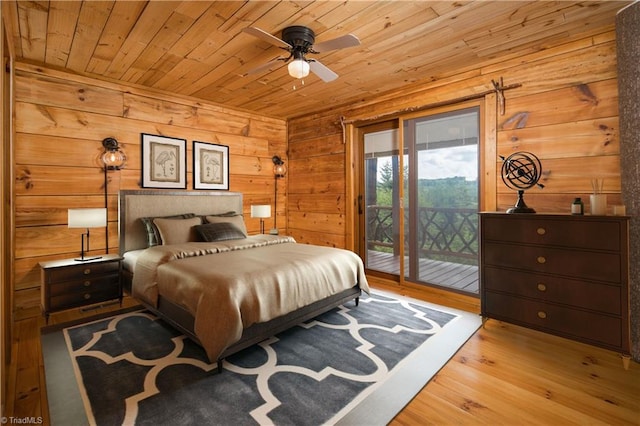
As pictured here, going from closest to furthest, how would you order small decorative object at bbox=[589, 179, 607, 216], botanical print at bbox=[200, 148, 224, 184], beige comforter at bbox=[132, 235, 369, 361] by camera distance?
beige comforter at bbox=[132, 235, 369, 361] → small decorative object at bbox=[589, 179, 607, 216] → botanical print at bbox=[200, 148, 224, 184]

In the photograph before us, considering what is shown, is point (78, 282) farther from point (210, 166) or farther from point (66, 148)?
point (210, 166)

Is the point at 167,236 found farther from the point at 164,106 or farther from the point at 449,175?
the point at 449,175

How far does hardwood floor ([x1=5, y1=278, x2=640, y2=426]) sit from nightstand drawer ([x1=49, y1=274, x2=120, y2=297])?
386 millimetres

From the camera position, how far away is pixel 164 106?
13.1ft

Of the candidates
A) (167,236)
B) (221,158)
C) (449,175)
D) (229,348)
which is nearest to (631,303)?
(449,175)

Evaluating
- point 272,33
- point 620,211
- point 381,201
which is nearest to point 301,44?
point 272,33

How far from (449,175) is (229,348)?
293 cm

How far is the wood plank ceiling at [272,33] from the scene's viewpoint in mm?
2242

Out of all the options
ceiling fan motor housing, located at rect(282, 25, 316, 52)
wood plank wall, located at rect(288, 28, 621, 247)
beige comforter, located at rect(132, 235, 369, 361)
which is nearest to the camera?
beige comforter, located at rect(132, 235, 369, 361)

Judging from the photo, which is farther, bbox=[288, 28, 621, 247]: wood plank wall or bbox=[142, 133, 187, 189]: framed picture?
bbox=[142, 133, 187, 189]: framed picture

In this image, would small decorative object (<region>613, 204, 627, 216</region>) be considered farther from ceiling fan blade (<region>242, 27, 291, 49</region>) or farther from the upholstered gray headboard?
the upholstered gray headboard

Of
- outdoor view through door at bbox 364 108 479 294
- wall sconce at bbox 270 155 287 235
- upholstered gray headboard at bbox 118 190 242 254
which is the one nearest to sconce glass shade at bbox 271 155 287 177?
wall sconce at bbox 270 155 287 235

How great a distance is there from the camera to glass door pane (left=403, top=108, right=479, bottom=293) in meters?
3.49

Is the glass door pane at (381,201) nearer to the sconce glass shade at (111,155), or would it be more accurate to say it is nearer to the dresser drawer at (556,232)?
the dresser drawer at (556,232)
